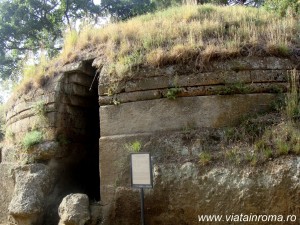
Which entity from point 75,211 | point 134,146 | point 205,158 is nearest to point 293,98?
point 205,158

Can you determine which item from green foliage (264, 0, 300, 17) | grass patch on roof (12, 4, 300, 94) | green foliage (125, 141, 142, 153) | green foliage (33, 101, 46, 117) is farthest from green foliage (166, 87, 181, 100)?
green foliage (264, 0, 300, 17)

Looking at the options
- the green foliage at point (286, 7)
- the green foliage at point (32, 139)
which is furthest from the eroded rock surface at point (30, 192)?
the green foliage at point (286, 7)

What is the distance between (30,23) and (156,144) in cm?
1778

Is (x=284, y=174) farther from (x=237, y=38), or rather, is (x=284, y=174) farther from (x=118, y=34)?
(x=118, y=34)

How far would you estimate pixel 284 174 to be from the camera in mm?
4387

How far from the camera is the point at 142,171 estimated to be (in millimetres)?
4473

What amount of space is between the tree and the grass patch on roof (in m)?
13.1

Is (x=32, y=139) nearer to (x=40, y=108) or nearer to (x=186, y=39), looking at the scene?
(x=40, y=108)

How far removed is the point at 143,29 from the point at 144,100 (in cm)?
205

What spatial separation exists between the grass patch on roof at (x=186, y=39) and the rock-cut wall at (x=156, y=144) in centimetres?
20

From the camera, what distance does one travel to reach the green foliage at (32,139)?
6.37 meters

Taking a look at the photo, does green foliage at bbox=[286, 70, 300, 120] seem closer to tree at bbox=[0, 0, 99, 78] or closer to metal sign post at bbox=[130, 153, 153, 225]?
metal sign post at bbox=[130, 153, 153, 225]

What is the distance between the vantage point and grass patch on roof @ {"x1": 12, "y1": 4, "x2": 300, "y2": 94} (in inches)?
231

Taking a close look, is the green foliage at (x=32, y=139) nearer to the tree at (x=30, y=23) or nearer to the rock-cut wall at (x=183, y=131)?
the rock-cut wall at (x=183, y=131)
